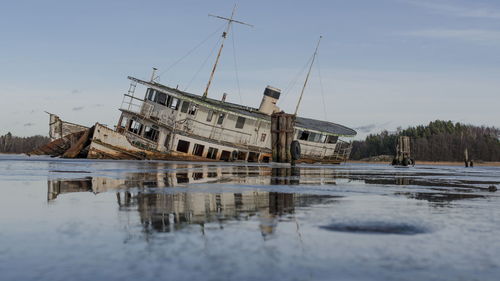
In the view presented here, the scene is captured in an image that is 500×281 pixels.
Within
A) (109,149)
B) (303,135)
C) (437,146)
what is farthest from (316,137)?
(437,146)

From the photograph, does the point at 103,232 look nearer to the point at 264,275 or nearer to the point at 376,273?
the point at 264,275

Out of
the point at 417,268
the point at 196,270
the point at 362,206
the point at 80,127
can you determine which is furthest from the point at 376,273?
the point at 80,127

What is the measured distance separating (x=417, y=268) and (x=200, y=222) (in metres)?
3.41

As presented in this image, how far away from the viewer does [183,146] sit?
46.3 m

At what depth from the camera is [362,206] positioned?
1028cm

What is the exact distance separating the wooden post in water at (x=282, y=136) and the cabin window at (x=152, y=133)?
13282mm

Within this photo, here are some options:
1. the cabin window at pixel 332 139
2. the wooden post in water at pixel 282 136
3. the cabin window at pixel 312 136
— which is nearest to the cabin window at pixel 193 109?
the wooden post in water at pixel 282 136

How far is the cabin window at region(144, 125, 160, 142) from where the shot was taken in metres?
46.1

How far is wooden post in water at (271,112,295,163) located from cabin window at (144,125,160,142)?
1328 centimetres

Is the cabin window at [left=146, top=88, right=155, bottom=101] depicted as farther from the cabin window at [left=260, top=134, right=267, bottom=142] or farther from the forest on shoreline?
the forest on shoreline

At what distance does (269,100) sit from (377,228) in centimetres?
4816

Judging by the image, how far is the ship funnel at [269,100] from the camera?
2154 inches

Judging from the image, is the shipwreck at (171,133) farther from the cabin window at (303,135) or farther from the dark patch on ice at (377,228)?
the dark patch on ice at (377,228)

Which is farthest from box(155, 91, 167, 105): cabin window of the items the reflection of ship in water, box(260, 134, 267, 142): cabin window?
the reflection of ship in water
